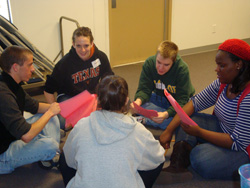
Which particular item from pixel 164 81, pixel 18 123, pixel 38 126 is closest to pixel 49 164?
pixel 38 126

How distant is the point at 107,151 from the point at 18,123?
76cm

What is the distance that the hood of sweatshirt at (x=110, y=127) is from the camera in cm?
134

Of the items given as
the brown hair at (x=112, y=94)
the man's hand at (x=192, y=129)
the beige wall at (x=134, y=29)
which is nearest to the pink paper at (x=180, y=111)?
the man's hand at (x=192, y=129)

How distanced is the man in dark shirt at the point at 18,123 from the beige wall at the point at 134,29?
2769 millimetres

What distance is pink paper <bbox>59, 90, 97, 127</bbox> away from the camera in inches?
86.5

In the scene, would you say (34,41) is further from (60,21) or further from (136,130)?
(136,130)

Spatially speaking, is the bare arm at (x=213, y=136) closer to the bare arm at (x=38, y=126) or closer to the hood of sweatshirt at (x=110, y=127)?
the hood of sweatshirt at (x=110, y=127)

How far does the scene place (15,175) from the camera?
213 cm

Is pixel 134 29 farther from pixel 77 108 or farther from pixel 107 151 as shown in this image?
pixel 107 151

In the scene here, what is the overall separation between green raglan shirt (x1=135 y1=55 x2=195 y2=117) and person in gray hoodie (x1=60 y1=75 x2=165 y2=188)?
107cm

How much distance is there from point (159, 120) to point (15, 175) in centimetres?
116

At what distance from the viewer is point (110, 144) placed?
135cm

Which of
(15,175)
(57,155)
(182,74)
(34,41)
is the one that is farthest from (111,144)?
(34,41)

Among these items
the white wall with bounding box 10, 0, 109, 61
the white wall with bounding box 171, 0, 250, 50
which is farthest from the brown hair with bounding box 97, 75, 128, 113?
the white wall with bounding box 171, 0, 250, 50
